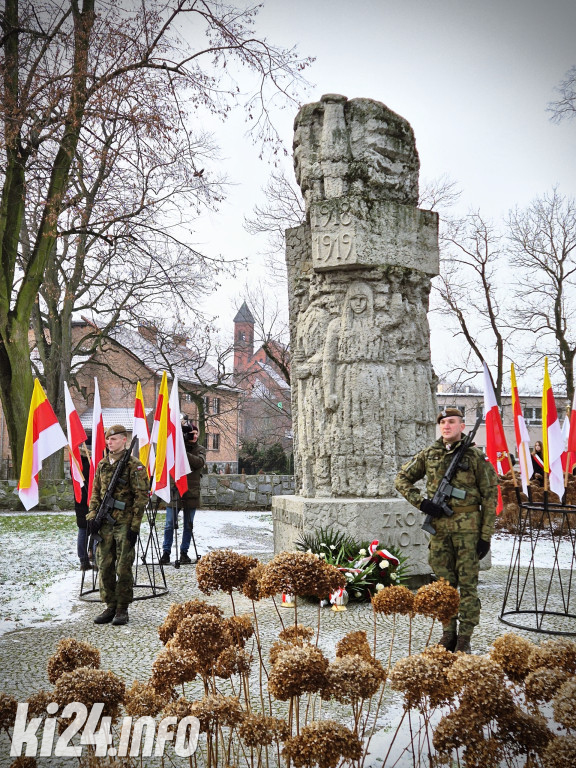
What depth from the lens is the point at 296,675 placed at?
2.05 meters

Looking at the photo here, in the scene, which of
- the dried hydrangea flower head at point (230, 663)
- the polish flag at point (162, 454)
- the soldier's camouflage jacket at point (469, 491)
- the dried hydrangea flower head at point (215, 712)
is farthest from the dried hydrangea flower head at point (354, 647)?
the polish flag at point (162, 454)

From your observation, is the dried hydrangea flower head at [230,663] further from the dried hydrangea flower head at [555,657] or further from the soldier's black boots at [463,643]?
the soldier's black boots at [463,643]

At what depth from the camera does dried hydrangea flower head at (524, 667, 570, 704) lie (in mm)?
2211

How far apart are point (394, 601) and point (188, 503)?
25.5ft

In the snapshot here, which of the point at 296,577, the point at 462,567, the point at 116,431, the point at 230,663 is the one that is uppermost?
the point at 116,431

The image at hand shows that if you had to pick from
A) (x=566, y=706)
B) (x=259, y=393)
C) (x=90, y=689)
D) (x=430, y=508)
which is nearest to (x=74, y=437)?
(x=430, y=508)

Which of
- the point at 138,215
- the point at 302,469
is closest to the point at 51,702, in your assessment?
the point at 302,469

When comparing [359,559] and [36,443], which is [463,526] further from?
[36,443]

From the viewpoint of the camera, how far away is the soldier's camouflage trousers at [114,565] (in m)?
6.59

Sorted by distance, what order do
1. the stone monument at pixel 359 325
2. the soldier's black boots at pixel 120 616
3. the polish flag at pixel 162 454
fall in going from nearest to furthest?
1. the soldier's black boots at pixel 120 616
2. the stone monument at pixel 359 325
3. the polish flag at pixel 162 454

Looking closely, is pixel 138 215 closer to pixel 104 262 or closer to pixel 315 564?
pixel 104 262

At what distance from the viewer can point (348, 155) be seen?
847 cm

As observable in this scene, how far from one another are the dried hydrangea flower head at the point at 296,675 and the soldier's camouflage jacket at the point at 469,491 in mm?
3468

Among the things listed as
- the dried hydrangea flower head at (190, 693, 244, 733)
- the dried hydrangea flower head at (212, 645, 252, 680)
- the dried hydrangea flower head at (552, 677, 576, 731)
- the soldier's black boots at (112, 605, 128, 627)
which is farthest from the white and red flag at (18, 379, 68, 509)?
the dried hydrangea flower head at (552, 677, 576, 731)
